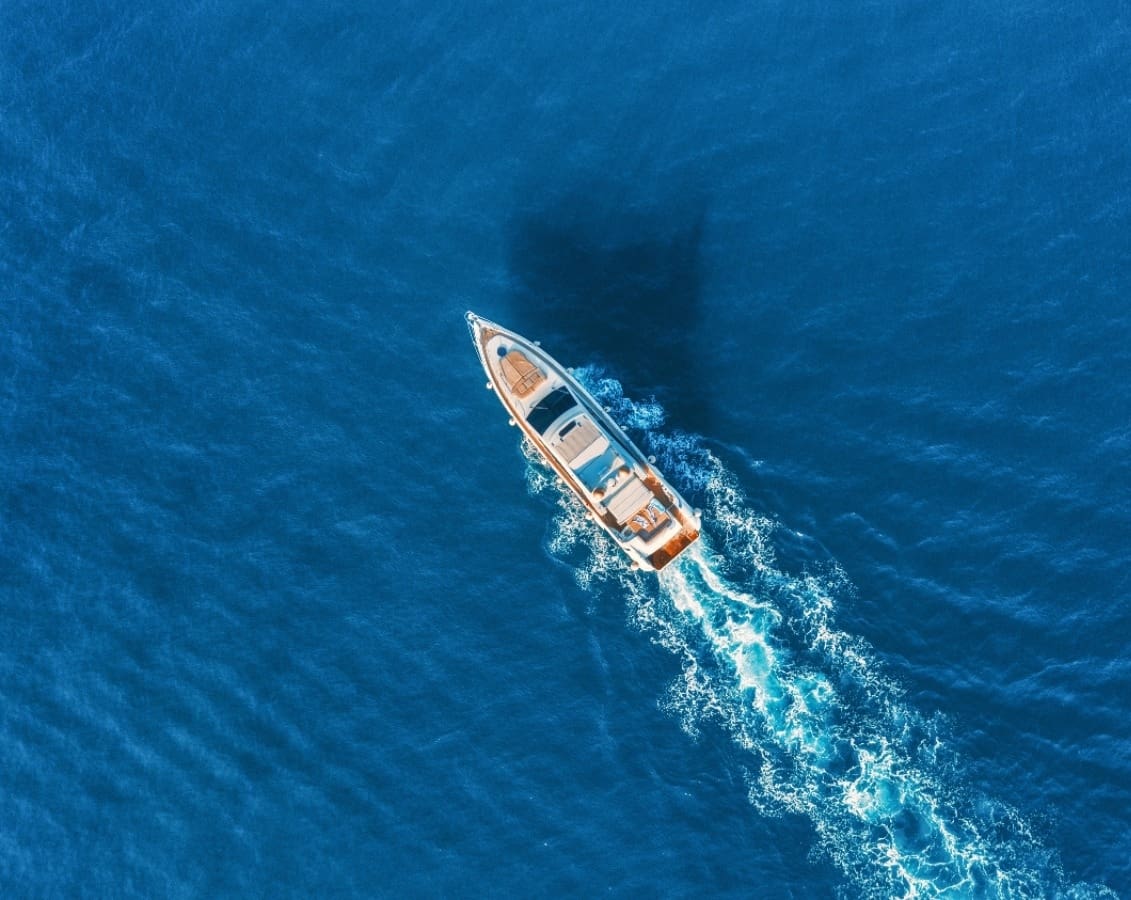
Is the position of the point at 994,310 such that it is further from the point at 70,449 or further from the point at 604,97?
the point at 70,449

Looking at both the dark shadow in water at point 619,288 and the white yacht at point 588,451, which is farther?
the dark shadow in water at point 619,288

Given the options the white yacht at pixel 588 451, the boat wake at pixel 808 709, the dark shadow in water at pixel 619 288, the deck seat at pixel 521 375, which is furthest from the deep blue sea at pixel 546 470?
the deck seat at pixel 521 375

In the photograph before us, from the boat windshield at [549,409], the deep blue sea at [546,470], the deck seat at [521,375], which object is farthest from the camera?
the deck seat at [521,375]

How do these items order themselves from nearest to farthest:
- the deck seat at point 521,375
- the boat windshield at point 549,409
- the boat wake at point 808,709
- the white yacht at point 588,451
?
1. the boat wake at point 808,709
2. the white yacht at point 588,451
3. the boat windshield at point 549,409
4. the deck seat at point 521,375

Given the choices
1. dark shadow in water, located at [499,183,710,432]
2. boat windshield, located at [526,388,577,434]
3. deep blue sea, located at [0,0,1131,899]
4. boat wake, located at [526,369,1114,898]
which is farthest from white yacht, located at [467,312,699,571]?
dark shadow in water, located at [499,183,710,432]

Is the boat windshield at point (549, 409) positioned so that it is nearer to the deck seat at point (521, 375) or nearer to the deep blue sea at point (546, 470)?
the deck seat at point (521, 375)

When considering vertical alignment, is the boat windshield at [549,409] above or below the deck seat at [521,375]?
below
